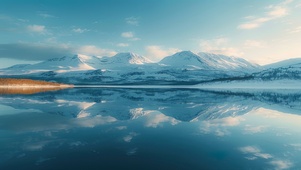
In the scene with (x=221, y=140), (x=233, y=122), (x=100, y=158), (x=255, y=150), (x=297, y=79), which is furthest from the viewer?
(x=297, y=79)

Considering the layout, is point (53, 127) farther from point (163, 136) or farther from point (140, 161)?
point (140, 161)

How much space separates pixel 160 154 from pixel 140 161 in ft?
5.31

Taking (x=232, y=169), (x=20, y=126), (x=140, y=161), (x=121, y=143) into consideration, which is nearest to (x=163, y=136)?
(x=121, y=143)

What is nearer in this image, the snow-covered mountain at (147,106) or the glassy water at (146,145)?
the glassy water at (146,145)

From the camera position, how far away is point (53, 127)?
67.7 feet

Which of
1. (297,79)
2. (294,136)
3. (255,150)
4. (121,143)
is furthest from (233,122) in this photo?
(297,79)

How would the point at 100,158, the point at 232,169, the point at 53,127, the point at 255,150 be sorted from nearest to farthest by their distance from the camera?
the point at 232,169 < the point at 100,158 < the point at 255,150 < the point at 53,127

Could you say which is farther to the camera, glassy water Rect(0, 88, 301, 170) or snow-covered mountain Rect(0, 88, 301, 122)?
snow-covered mountain Rect(0, 88, 301, 122)

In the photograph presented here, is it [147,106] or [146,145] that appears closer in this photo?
[146,145]

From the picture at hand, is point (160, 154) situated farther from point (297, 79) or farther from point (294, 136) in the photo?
point (297, 79)

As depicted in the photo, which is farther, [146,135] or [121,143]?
[146,135]

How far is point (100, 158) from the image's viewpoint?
1257 centimetres

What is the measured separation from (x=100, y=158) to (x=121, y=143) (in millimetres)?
3210

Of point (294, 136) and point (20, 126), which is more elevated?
point (20, 126)
